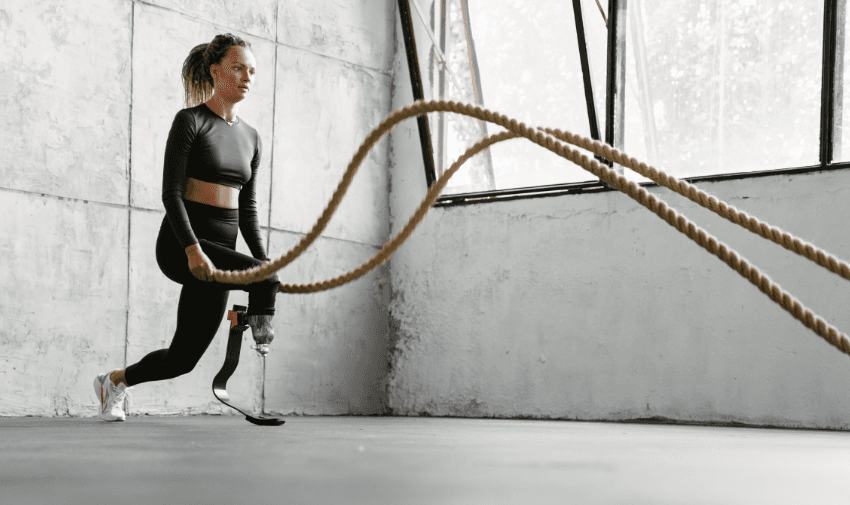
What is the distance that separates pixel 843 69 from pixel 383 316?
11.3 feet

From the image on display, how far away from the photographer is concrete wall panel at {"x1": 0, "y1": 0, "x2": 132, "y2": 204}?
15.0 ft

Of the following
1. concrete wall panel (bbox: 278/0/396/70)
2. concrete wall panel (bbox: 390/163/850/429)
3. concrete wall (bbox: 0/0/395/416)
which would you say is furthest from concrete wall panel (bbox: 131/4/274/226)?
concrete wall panel (bbox: 390/163/850/429)

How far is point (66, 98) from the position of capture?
4.80 m

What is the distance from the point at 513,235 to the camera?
19.8ft

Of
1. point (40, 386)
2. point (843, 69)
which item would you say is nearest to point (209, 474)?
point (40, 386)

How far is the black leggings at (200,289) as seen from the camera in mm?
3135

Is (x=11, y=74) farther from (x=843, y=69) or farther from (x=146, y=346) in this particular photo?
(x=843, y=69)

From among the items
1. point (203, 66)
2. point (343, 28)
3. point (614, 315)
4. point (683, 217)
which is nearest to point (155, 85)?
point (343, 28)

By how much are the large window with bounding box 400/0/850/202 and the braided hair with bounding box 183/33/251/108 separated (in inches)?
115

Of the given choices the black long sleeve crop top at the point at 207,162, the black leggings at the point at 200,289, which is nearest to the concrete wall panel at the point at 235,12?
the black long sleeve crop top at the point at 207,162

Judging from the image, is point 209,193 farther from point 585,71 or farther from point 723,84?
point 723,84

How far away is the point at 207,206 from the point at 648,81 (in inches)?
129

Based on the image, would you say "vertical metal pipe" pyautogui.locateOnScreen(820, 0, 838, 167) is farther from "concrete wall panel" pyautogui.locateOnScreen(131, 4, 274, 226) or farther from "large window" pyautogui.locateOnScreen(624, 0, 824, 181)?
"concrete wall panel" pyautogui.locateOnScreen(131, 4, 274, 226)

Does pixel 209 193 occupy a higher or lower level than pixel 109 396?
higher
